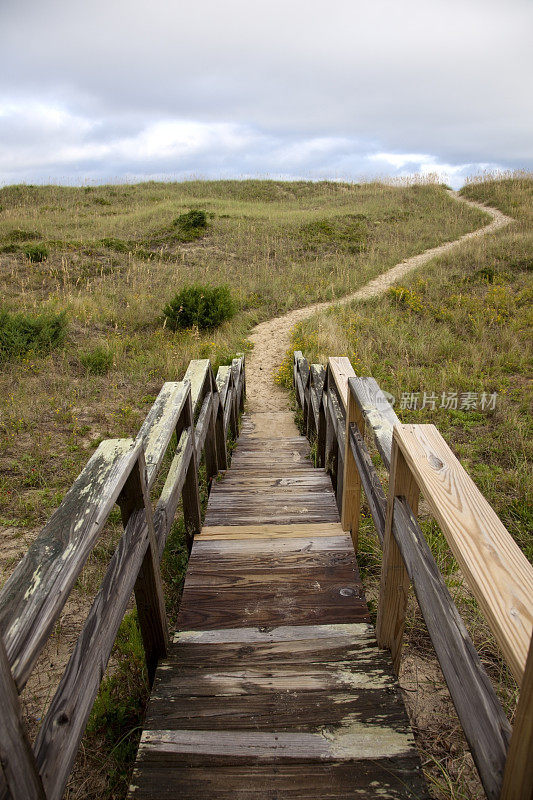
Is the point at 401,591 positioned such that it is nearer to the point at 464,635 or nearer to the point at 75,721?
the point at 464,635

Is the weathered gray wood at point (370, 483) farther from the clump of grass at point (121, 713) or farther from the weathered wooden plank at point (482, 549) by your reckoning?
the clump of grass at point (121, 713)

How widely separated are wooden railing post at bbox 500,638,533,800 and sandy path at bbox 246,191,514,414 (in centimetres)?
738

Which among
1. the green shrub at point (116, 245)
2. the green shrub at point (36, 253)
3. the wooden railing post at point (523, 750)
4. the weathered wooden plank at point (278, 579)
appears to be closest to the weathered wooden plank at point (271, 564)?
the weathered wooden plank at point (278, 579)

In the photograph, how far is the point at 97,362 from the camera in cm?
687

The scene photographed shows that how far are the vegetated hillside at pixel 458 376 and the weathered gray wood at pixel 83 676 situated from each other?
1170 millimetres

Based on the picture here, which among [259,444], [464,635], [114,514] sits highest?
[464,635]

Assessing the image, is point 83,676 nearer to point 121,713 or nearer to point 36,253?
point 121,713

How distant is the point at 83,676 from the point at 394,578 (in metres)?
1.06

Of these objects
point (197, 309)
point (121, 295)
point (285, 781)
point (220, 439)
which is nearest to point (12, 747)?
point (285, 781)

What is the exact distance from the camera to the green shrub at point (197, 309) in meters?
9.77

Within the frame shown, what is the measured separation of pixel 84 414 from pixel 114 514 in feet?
7.22

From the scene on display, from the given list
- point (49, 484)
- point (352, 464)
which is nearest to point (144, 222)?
point (49, 484)

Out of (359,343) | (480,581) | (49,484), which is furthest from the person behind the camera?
(359,343)

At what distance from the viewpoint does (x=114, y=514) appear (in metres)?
3.55
